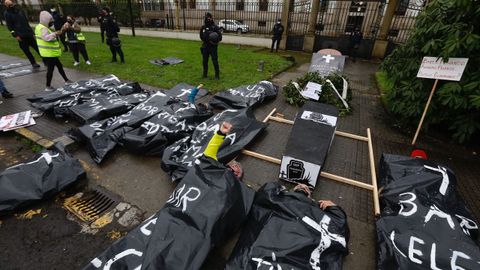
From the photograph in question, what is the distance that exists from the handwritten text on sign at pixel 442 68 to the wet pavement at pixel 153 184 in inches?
53.6

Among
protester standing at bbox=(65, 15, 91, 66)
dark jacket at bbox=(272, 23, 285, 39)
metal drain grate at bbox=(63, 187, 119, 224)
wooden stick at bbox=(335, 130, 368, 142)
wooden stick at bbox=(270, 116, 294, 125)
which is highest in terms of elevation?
dark jacket at bbox=(272, 23, 285, 39)

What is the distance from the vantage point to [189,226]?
205 centimetres

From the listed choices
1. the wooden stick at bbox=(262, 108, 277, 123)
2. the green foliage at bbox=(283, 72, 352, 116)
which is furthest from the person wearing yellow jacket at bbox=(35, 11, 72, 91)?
the green foliage at bbox=(283, 72, 352, 116)

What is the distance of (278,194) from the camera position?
246cm

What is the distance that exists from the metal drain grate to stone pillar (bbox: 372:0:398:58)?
13539 mm

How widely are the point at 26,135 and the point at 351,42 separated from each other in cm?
1296

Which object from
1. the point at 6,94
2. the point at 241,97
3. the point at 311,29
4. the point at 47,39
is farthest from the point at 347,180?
the point at 311,29

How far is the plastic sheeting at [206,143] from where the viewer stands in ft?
10.9

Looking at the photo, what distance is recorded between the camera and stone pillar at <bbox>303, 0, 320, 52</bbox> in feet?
40.6

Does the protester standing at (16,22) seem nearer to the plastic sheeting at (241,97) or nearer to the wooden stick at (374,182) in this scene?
the plastic sheeting at (241,97)

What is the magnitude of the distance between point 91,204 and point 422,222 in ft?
12.0

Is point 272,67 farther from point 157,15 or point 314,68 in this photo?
point 157,15

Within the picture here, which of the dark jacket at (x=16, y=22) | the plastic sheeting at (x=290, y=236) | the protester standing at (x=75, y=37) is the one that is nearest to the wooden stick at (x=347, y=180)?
the plastic sheeting at (x=290, y=236)

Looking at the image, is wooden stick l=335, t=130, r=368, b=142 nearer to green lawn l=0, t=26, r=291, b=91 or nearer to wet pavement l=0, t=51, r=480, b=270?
wet pavement l=0, t=51, r=480, b=270
